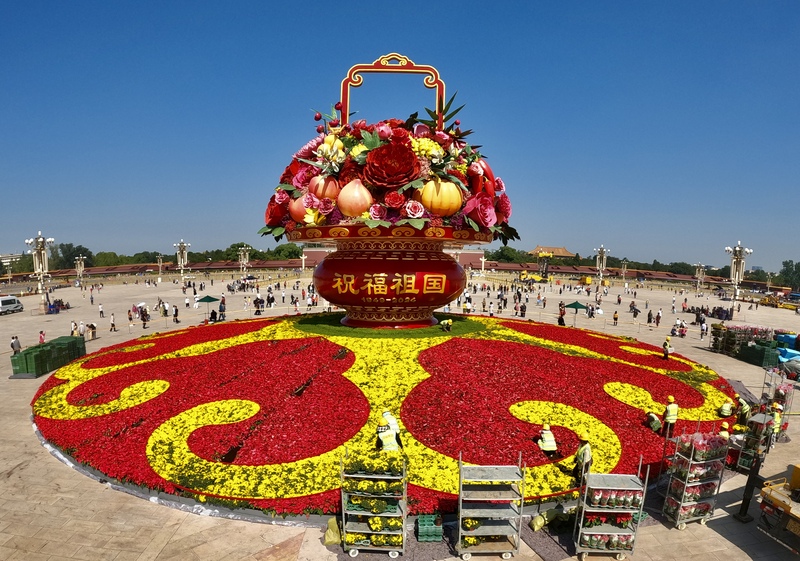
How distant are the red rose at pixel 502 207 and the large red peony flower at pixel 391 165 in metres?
3.66

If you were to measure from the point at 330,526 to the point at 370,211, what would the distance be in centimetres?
855

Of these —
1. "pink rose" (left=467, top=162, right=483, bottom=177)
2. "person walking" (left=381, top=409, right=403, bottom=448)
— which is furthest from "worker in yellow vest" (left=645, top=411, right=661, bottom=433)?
"pink rose" (left=467, top=162, right=483, bottom=177)

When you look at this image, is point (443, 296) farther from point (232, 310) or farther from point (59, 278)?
point (59, 278)

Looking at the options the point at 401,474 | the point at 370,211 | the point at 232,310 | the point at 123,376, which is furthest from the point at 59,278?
the point at 401,474

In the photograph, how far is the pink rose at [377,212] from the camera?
1355 cm

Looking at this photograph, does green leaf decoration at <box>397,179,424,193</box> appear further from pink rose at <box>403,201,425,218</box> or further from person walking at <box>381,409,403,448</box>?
person walking at <box>381,409,403,448</box>

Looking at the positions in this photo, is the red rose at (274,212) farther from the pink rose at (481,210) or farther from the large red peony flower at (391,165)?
the pink rose at (481,210)

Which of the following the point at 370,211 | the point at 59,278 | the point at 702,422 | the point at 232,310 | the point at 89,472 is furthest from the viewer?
the point at 59,278

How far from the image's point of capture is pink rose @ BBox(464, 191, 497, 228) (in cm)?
1431

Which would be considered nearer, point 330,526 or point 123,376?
point 330,526

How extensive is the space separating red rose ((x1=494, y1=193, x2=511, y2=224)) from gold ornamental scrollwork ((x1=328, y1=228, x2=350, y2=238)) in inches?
208

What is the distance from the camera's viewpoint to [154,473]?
31.2 feet

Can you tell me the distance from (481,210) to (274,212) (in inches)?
275

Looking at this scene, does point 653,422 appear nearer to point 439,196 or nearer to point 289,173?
point 439,196
